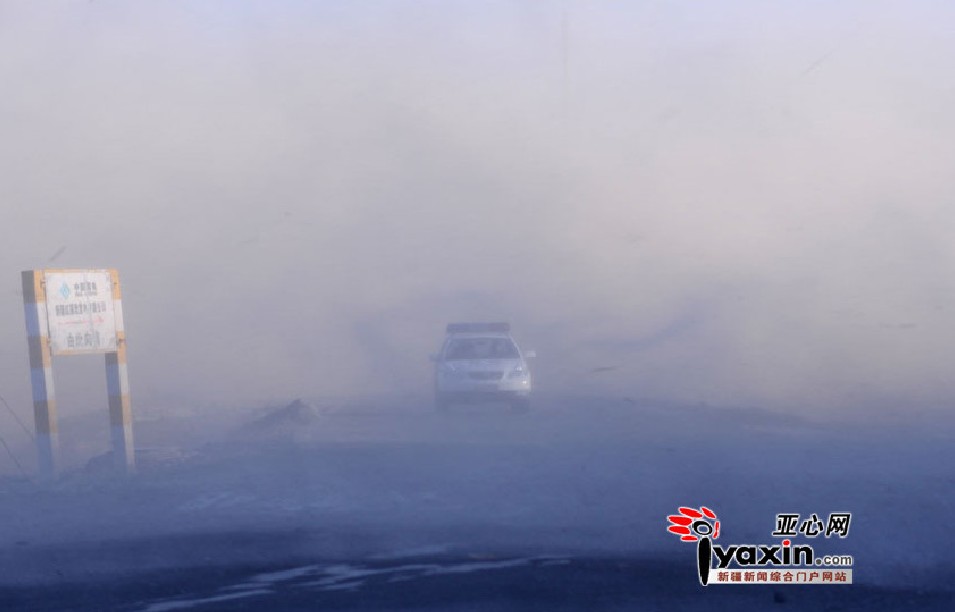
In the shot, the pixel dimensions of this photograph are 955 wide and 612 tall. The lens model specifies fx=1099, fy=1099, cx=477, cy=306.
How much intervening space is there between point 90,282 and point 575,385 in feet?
62.5

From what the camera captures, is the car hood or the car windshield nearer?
the car hood

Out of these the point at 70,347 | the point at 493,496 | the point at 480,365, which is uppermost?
the point at 70,347

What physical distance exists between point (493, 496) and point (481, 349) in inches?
487

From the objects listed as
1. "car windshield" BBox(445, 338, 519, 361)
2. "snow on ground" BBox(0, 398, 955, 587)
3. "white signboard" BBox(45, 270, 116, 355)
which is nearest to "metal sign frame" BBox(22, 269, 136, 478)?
"white signboard" BBox(45, 270, 116, 355)

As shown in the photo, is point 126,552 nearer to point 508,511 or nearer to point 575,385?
point 508,511

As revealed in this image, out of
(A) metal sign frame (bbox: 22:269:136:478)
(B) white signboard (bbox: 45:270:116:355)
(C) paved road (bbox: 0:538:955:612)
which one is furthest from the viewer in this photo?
(B) white signboard (bbox: 45:270:116:355)

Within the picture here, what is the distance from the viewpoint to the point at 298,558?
837 centimetres

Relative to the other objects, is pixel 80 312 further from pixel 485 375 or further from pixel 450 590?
pixel 485 375

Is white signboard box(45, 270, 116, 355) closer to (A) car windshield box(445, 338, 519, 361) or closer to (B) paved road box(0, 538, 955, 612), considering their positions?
(B) paved road box(0, 538, 955, 612)

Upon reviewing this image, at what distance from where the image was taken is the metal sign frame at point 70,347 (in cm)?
1226

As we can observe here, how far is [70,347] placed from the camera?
1262cm

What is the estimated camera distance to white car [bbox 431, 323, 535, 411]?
22078mm

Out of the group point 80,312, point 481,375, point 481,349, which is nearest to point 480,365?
point 481,375

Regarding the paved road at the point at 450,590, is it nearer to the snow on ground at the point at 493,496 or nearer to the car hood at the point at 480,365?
the snow on ground at the point at 493,496
